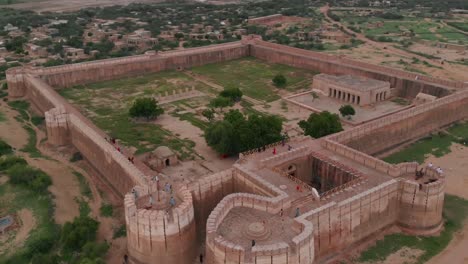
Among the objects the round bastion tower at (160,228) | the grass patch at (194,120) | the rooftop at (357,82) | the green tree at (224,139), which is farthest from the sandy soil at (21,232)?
the rooftop at (357,82)

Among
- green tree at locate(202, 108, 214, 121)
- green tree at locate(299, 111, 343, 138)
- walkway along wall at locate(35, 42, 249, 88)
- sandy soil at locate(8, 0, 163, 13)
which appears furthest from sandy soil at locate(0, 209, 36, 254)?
sandy soil at locate(8, 0, 163, 13)

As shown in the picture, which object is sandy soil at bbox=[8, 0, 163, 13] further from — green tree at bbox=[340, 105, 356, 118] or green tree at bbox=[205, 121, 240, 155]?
green tree at bbox=[205, 121, 240, 155]

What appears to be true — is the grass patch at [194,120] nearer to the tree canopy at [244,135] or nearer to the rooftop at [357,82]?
the tree canopy at [244,135]

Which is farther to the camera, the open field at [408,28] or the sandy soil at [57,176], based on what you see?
the open field at [408,28]

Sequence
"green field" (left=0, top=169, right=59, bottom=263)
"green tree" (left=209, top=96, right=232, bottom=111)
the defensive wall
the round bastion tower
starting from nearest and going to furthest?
the round bastion tower < "green field" (left=0, top=169, right=59, bottom=263) < the defensive wall < "green tree" (left=209, top=96, right=232, bottom=111)

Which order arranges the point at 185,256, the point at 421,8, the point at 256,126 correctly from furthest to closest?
the point at 421,8, the point at 256,126, the point at 185,256

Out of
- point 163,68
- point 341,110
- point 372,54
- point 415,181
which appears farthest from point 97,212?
point 372,54

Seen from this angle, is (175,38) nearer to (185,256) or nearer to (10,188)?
(10,188)
